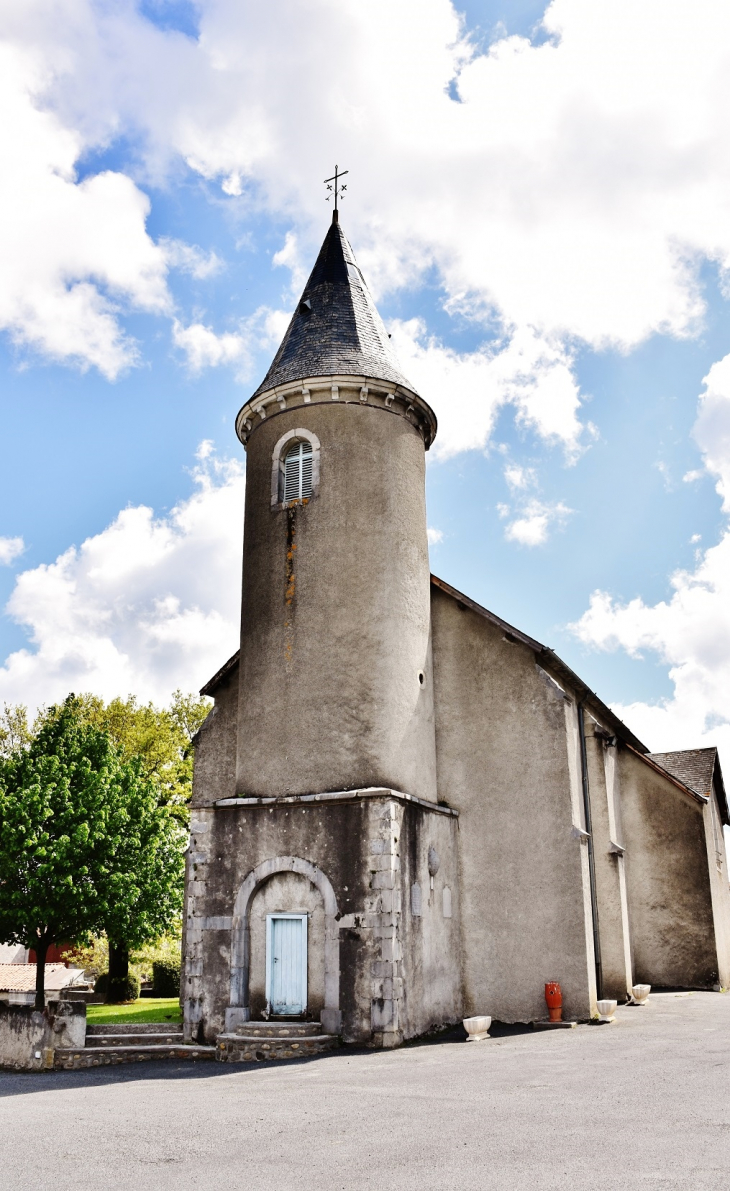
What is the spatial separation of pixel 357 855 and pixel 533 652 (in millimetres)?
6327

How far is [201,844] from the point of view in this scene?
17984mm

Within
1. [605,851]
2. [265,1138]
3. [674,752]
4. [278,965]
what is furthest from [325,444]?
[674,752]

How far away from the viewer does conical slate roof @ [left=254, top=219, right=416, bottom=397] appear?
20422 mm

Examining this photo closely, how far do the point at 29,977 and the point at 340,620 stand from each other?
41364 millimetres

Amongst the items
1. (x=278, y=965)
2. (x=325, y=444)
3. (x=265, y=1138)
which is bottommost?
(x=265, y=1138)

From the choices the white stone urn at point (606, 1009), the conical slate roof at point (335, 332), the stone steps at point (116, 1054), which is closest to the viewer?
the stone steps at point (116, 1054)

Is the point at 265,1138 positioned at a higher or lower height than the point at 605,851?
lower

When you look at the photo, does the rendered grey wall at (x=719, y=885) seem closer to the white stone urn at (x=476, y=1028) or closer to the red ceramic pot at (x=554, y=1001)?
the red ceramic pot at (x=554, y=1001)

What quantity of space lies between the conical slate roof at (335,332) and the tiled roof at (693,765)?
53.5ft

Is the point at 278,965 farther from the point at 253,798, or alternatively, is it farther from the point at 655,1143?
the point at 655,1143

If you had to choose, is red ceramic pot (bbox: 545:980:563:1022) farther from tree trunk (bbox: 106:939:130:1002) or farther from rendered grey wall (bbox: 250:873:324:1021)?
tree trunk (bbox: 106:939:130:1002)

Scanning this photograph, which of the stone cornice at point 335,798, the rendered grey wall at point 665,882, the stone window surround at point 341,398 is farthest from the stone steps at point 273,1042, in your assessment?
the rendered grey wall at point 665,882

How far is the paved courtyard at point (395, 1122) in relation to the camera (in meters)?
7.51

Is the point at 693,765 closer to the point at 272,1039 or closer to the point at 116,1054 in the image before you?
the point at 272,1039
